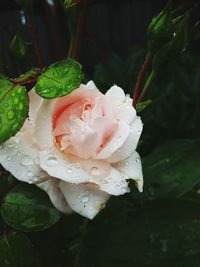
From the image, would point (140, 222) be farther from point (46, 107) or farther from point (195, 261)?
point (46, 107)

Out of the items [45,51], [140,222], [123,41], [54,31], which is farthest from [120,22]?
[140,222]

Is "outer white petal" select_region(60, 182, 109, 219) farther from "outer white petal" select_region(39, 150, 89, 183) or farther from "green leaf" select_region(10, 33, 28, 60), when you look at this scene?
"green leaf" select_region(10, 33, 28, 60)

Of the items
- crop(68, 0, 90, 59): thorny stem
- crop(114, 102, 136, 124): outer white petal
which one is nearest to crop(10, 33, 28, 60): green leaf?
crop(68, 0, 90, 59): thorny stem

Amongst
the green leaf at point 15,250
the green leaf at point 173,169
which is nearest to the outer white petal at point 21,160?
the green leaf at point 15,250

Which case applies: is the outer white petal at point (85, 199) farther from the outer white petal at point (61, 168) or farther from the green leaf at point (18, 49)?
the green leaf at point (18, 49)

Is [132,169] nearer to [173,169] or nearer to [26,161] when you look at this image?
[26,161]

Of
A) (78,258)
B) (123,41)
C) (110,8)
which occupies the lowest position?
(123,41)
